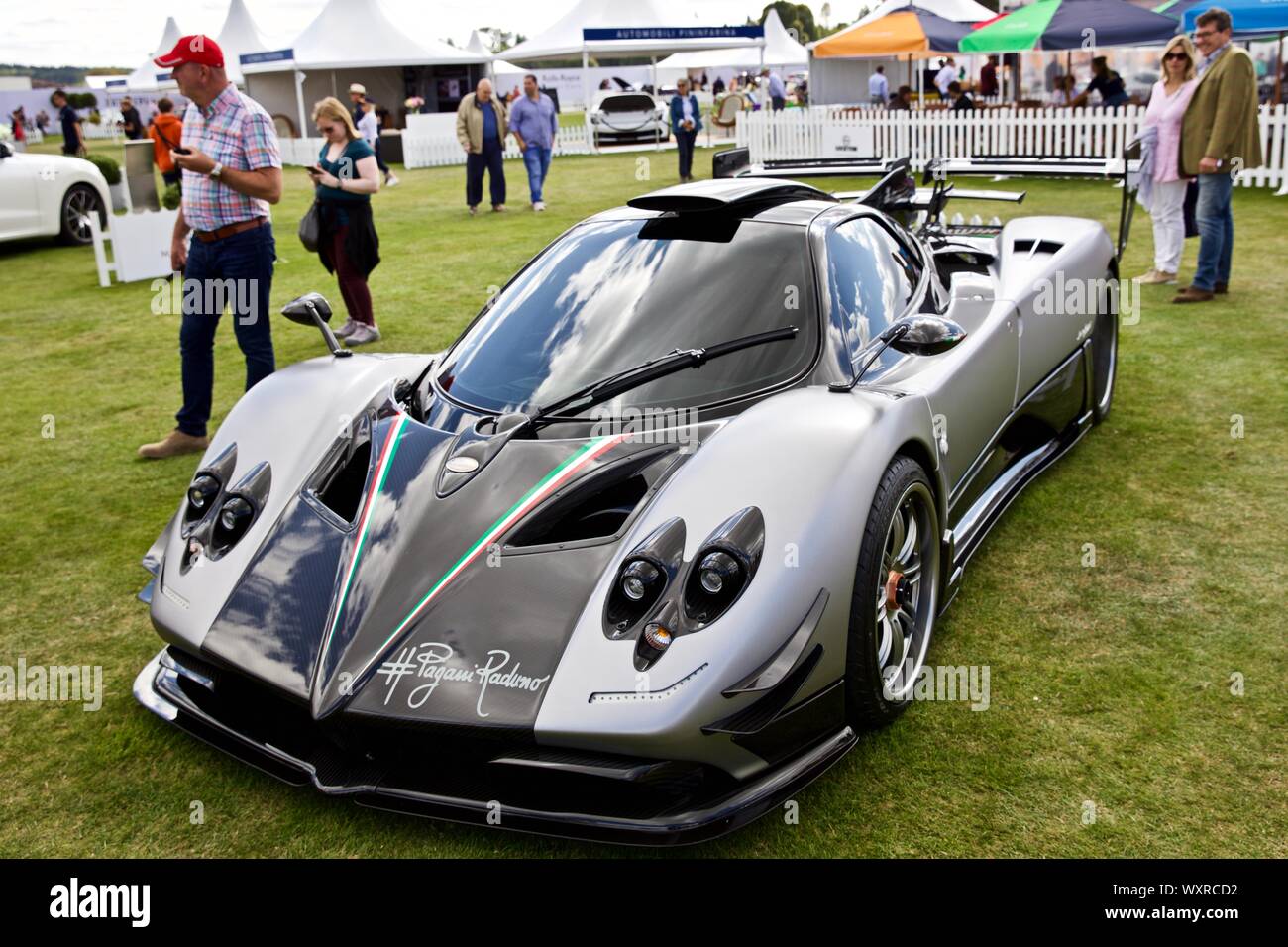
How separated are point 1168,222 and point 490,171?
30.3ft

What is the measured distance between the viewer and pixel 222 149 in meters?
5.54

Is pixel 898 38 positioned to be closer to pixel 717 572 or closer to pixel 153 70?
pixel 717 572

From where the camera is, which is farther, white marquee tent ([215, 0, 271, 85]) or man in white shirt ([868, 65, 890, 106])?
white marquee tent ([215, 0, 271, 85])

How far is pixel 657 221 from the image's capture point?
4.00m

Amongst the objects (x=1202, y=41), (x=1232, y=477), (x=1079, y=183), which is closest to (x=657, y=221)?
(x=1232, y=477)

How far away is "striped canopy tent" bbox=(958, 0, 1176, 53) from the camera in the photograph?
626 inches

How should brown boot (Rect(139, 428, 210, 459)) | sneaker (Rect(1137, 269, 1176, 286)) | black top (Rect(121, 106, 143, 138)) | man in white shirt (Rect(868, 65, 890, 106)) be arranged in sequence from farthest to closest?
man in white shirt (Rect(868, 65, 890, 106)) < black top (Rect(121, 106, 143, 138)) < sneaker (Rect(1137, 269, 1176, 286)) < brown boot (Rect(139, 428, 210, 459))

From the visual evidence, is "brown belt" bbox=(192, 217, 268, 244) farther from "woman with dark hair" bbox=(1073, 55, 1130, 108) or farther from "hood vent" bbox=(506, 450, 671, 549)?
"woman with dark hair" bbox=(1073, 55, 1130, 108)

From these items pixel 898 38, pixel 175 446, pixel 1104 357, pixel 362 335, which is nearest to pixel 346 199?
pixel 362 335

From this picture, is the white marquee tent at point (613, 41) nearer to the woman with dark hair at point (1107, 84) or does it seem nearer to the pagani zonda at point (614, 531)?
the woman with dark hair at point (1107, 84)

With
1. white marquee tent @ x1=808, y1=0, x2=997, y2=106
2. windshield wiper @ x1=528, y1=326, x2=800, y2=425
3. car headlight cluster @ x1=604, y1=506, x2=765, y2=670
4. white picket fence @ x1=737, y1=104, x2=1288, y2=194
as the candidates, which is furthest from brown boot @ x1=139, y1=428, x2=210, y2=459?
white marquee tent @ x1=808, y1=0, x2=997, y2=106

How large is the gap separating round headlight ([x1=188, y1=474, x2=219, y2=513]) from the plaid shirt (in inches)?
97.2

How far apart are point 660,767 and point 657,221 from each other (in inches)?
85.1

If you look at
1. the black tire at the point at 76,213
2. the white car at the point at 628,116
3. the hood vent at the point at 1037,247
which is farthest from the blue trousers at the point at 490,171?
the white car at the point at 628,116
